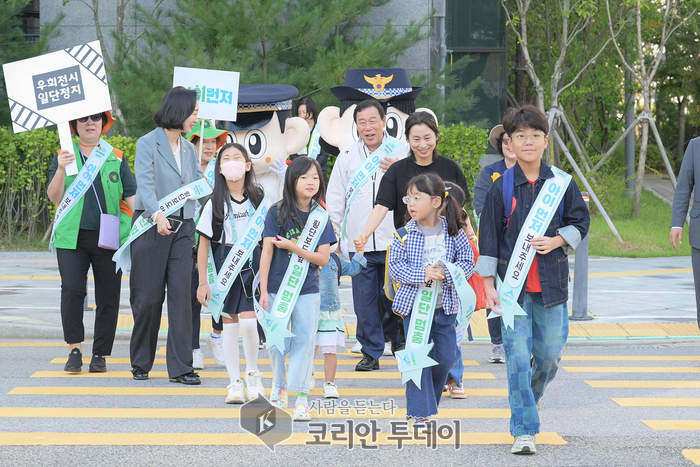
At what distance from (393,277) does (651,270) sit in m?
8.44

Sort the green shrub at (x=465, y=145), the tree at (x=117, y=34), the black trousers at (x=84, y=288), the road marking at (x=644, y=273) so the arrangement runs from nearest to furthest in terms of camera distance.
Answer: the black trousers at (x=84, y=288) < the road marking at (x=644, y=273) < the tree at (x=117, y=34) < the green shrub at (x=465, y=145)

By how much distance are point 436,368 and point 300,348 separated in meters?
0.86

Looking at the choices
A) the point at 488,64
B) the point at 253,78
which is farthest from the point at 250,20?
the point at 488,64

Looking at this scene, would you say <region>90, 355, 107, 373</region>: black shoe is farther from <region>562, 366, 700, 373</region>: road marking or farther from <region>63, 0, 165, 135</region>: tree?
<region>63, 0, 165, 135</region>: tree

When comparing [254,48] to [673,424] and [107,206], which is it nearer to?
[107,206]

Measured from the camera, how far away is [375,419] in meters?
5.43

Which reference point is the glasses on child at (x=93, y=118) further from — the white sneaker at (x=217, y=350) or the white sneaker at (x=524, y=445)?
the white sneaker at (x=524, y=445)

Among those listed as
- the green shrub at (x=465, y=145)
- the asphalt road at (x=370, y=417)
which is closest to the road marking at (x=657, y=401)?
the asphalt road at (x=370, y=417)

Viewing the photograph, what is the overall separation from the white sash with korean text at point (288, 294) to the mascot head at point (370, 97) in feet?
7.98

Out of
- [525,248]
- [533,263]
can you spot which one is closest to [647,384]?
[533,263]

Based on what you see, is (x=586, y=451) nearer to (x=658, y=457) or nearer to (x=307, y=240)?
(x=658, y=457)

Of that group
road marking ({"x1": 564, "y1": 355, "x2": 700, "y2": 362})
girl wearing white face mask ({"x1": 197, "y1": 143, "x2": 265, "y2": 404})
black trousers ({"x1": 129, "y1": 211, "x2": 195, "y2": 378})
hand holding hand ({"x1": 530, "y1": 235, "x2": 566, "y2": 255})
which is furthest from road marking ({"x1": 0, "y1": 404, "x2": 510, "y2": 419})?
road marking ({"x1": 564, "y1": 355, "x2": 700, "y2": 362})

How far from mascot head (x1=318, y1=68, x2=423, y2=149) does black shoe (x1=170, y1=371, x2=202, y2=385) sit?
2.60 meters

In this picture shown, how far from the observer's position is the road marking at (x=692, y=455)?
4593 mm
